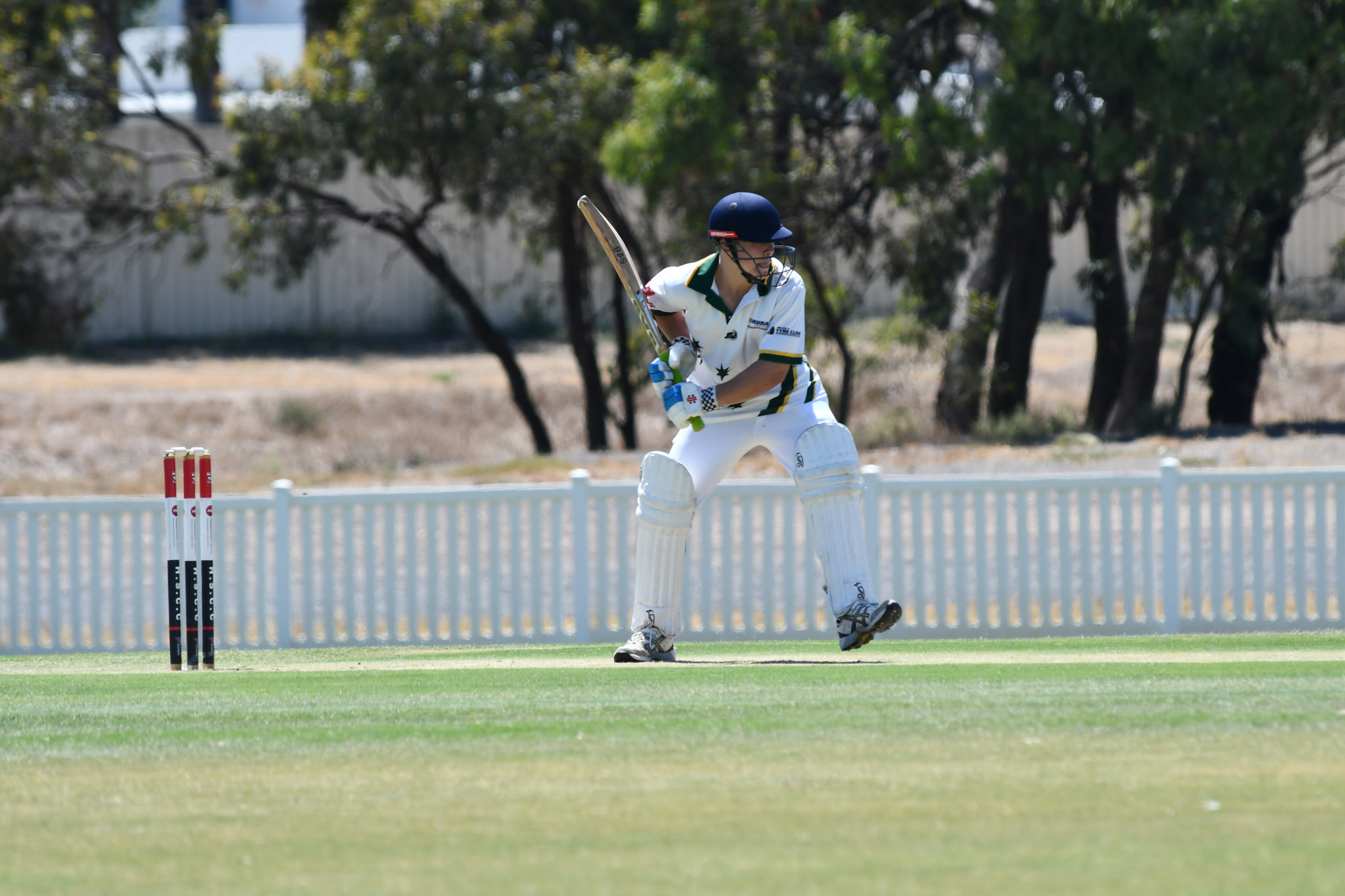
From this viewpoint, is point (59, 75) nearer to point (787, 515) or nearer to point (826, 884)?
point (787, 515)

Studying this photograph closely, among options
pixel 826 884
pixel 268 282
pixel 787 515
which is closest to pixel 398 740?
pixel 826 884

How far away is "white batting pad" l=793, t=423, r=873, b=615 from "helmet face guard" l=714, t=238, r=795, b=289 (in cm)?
69

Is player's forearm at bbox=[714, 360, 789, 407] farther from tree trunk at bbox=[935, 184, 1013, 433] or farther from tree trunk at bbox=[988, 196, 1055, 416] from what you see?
tree trunk at bbox=[988, 196, 1055, 416]

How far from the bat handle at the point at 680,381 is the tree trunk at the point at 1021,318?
13.0 meters

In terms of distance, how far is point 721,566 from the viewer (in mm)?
10922

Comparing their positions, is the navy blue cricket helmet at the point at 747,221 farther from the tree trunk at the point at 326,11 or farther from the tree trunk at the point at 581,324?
the tree trunk at the point at 326,11

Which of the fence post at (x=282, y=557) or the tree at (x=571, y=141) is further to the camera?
the tree at (x=571, y=141)

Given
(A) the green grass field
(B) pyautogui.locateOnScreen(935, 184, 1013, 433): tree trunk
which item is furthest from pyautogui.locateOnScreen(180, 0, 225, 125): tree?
(A) the green grass field

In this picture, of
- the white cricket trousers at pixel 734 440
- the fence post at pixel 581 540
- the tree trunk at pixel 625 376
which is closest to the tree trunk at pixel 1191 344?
the tree trunk at pixel 625 376

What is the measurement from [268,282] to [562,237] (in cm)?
1394

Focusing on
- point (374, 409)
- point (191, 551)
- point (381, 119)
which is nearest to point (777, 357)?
point (191, 551)

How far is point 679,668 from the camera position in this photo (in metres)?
7.05

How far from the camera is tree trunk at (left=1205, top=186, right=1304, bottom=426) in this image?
19.2 meters

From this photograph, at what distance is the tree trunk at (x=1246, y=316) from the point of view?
62.8 feet
